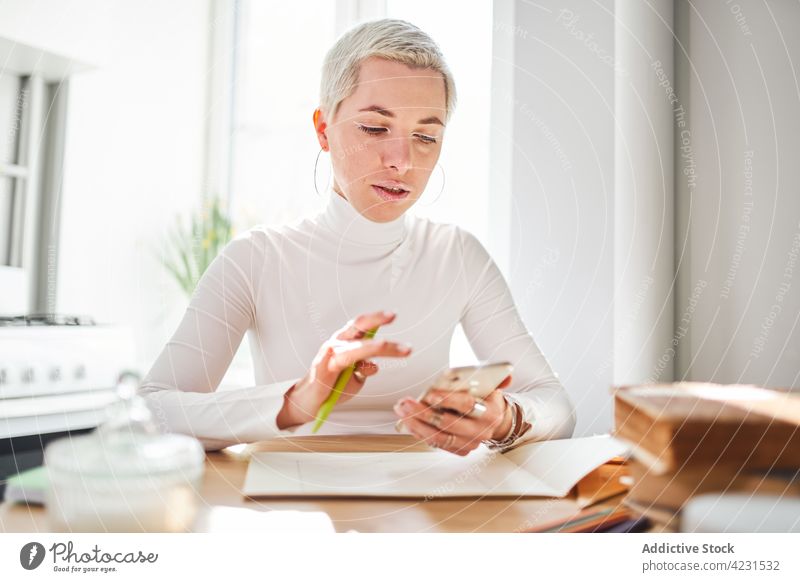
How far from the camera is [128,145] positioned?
71 centimetres

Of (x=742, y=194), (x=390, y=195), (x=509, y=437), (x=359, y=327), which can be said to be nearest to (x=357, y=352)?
(x=359, y=327)

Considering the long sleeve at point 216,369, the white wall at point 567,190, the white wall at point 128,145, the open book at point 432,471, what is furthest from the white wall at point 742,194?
the white wall at point 128,145

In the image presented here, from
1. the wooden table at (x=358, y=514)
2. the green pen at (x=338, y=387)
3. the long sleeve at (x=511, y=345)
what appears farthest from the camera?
the long sleeve at (x=511, y=345)

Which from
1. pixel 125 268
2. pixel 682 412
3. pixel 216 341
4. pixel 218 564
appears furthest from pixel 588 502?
pixel 125 268

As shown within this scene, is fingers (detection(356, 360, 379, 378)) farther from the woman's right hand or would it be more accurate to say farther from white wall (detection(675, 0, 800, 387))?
white wall (detection(675, 0, 800, 387))

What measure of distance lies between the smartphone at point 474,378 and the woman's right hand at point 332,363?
0.03 m

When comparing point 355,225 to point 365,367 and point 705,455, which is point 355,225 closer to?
point 365,367

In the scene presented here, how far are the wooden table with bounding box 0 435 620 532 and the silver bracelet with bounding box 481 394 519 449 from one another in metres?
0.12

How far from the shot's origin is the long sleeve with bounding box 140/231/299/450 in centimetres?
47

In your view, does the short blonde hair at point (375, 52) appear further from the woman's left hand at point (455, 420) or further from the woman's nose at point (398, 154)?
the woman's left hand at point (455, 420)

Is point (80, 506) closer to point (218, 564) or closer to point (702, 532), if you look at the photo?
point (218, 564)

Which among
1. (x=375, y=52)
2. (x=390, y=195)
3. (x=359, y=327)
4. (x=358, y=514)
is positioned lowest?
(x=358, y=514)

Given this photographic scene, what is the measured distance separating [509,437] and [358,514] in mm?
193

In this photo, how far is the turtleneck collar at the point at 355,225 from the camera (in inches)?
24.9
